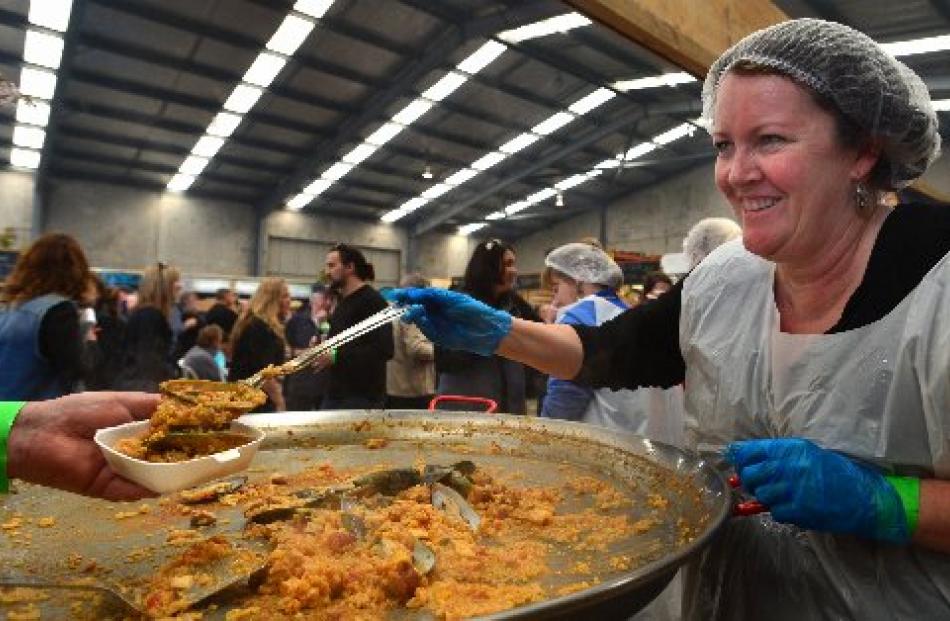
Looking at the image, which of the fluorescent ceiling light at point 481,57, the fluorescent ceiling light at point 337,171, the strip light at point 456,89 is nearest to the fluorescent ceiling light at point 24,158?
the strip light at point 456,89

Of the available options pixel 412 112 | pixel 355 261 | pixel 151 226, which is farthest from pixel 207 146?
pixel 355 261

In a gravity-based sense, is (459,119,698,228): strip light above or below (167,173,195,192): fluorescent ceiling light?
above

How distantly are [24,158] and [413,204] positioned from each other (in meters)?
9.67

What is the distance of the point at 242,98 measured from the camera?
38.7 ft

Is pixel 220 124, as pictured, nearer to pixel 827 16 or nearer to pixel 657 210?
pixel 827 16

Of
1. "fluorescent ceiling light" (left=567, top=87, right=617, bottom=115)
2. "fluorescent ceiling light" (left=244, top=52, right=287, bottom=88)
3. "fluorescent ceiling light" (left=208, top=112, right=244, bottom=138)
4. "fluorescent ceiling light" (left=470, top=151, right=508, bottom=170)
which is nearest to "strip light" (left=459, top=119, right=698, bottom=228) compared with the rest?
"fluorescent ceiling light" (left=567, top=87, right=617, bottom=115)

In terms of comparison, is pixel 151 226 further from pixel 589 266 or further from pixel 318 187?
pixel 589 266

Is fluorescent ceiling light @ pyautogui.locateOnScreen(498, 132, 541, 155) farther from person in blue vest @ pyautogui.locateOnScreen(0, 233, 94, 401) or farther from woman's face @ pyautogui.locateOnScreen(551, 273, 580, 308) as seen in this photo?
person in blue vest @ pyautogui.locateOnScreen(0, 233, 94, 401)

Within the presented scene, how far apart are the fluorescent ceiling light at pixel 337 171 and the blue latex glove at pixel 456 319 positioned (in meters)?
14.3

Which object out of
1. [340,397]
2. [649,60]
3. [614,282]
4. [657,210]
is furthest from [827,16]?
[657,210]

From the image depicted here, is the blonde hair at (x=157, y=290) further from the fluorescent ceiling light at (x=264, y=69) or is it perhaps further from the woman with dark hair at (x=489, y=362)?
the fluorescent ceiling light at (x=264, y=69)

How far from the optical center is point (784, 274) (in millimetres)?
1429

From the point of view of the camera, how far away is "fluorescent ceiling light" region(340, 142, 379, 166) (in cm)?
1454

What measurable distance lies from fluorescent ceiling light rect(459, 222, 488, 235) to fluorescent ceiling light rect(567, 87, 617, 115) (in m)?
8.31
